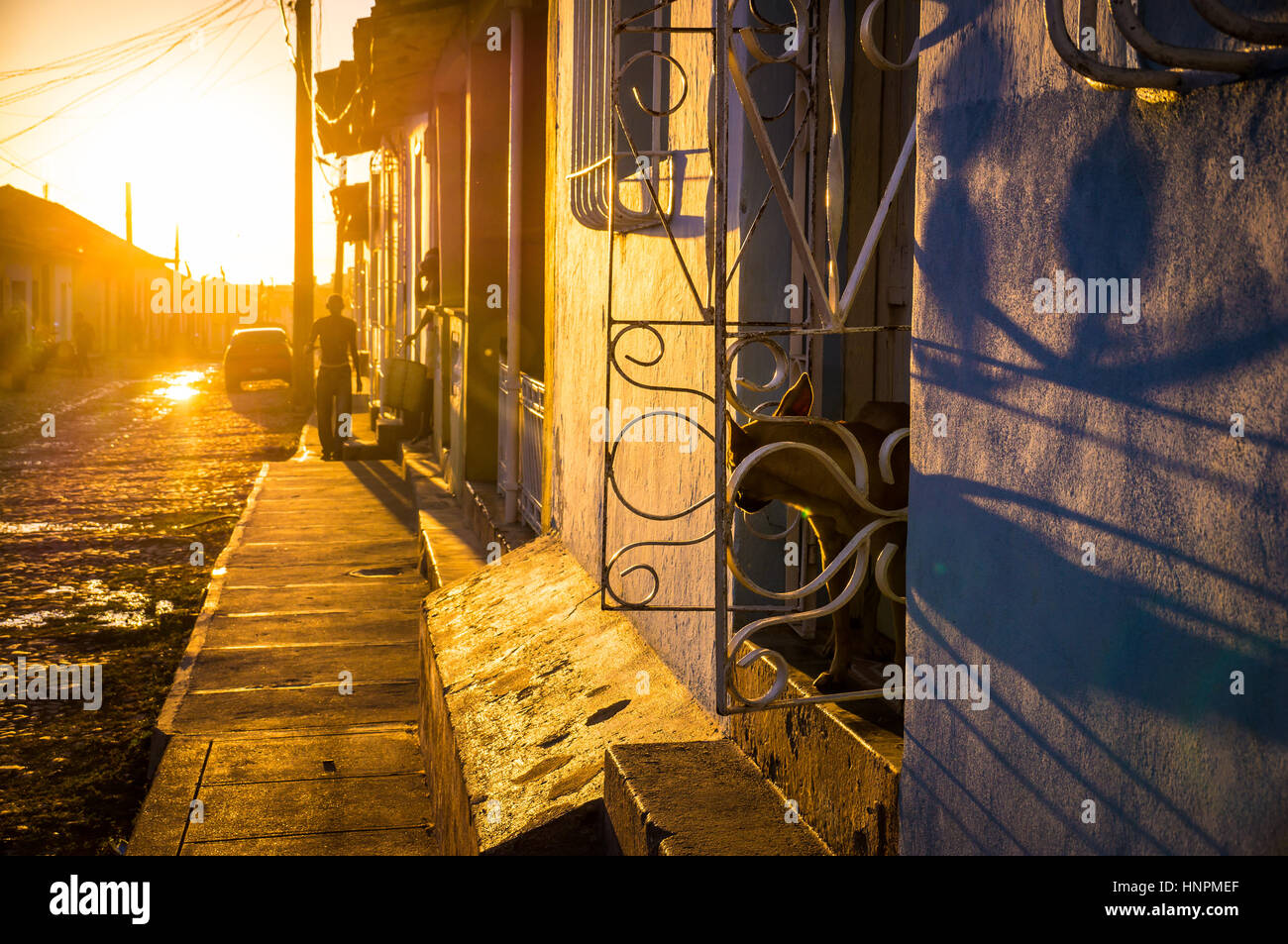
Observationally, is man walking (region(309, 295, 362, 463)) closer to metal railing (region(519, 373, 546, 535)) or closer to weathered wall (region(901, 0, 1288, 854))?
metal railing (region(519, 373, 546, 535))

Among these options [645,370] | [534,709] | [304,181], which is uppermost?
[304,181]

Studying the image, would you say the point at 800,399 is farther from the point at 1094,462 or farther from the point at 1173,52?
the point at 1173,52

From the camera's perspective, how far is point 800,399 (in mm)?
2740

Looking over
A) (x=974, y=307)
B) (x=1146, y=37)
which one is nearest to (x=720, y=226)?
(x=974, y=307)

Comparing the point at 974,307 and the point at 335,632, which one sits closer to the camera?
the point at 974,307

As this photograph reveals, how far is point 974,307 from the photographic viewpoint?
2.08 m

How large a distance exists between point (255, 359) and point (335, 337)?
15239 millimetres

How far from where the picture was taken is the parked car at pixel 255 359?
89.7 ft

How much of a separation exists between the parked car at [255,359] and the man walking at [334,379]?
582 inches

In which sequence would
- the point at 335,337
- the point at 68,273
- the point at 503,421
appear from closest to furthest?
the point at 503,421, the point at 335,337, the point at 68,273

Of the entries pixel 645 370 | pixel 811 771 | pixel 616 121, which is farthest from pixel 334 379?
pixel 811 771

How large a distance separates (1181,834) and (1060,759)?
0.90 feet
